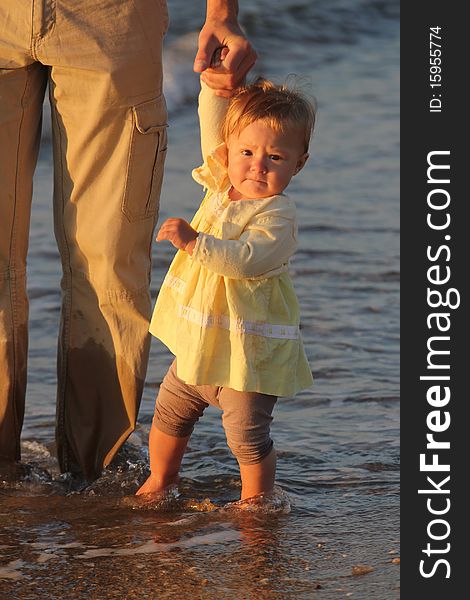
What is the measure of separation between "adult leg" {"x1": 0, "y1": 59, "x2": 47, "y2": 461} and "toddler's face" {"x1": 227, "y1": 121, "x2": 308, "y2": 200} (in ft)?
2.05

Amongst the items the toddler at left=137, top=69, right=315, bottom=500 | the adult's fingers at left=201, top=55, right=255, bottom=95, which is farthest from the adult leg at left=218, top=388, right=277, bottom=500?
the adult's fingers at left=201, top=55, right=255, bottom=95

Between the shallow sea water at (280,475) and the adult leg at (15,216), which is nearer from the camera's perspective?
the shallow sea water at (280,475)

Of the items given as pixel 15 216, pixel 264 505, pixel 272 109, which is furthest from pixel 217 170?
pixel 264 505

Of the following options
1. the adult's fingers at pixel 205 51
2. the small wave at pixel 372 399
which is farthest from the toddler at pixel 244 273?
the small wave at pixel 372 399

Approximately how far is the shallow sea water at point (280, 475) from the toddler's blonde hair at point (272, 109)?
109 cm

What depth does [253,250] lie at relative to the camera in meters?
3.42

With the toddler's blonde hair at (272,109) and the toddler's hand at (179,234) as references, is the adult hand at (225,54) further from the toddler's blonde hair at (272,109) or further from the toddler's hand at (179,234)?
the toddler's hand at (179,234)

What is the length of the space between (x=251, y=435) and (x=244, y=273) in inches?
19.0

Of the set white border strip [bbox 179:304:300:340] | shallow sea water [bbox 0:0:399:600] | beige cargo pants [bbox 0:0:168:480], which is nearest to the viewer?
shallow sea water [bbox 0:0:399:600]

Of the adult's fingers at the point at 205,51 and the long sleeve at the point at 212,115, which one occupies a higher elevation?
the adult's fingers at the point at 205,51

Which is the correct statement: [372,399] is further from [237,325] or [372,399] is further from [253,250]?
[253,250]

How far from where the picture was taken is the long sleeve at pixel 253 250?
340 centimetres
